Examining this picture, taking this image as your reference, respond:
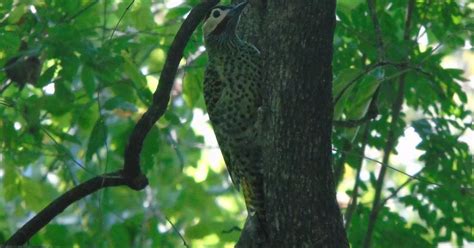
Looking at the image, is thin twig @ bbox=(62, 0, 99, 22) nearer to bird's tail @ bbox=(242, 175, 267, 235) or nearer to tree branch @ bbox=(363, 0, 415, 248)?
bird's tail @ bbox=(242, 175, 267, 235)

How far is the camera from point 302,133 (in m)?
4.27

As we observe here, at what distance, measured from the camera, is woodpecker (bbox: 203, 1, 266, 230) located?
5387 millimetres

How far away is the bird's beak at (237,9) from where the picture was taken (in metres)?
5.36

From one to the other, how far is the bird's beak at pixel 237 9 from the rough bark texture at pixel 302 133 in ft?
3.28

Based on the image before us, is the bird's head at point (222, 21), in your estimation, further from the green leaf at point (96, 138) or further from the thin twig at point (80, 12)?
the thin twig at point (80, 12)

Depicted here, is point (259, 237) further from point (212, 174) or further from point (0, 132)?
point (212, 174)

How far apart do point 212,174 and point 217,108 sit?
15.7 ft

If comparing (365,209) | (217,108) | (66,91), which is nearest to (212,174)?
(365,209)

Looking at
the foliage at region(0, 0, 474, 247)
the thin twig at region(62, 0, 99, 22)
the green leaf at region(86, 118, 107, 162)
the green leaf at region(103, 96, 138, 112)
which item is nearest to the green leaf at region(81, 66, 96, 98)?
the foliage at region(0, 0, 474, 247)

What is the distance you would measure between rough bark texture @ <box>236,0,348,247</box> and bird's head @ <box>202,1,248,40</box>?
1168mm

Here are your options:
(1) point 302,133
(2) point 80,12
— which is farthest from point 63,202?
(1) point 302,133

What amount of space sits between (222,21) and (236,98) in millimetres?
479

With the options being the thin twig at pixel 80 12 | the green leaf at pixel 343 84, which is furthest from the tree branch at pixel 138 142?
the thin twig at pixel 80 12

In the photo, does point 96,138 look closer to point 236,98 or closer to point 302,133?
point 236,98
